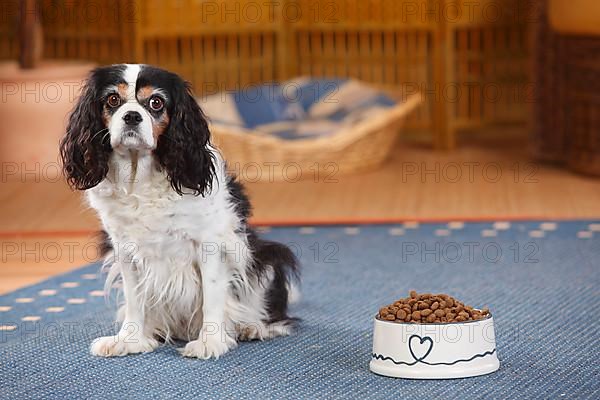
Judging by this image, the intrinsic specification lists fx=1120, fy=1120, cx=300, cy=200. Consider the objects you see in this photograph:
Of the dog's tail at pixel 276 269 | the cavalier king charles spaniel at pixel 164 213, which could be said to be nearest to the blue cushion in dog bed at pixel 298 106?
the dog's tail at pixel 276 269

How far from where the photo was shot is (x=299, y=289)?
2787 millimetres

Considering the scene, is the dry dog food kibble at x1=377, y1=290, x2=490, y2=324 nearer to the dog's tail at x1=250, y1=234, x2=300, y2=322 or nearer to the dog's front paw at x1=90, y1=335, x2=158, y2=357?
the dog's tail at x1=250, y1=234, x2=300, y2=322

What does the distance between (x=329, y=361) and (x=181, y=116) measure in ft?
1.96

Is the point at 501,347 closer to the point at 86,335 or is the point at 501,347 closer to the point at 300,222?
the point at 86,335

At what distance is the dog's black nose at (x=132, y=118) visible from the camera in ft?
7.44

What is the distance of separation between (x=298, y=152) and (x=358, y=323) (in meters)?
2.10

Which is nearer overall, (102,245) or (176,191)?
(176,191)

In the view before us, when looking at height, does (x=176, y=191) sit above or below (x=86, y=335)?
above

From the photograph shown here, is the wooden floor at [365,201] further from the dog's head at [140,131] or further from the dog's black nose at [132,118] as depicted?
the dog's black nose at [132,118]

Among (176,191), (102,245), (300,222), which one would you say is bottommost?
(300,222)

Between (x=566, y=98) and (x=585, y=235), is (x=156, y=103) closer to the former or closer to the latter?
(x=585, y=235)

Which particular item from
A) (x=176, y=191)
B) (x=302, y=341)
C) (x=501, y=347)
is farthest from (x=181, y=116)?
(x=501, y=347)

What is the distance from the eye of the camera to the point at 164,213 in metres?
2.35

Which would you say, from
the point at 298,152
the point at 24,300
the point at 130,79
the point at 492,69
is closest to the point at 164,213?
the point at 130,79
